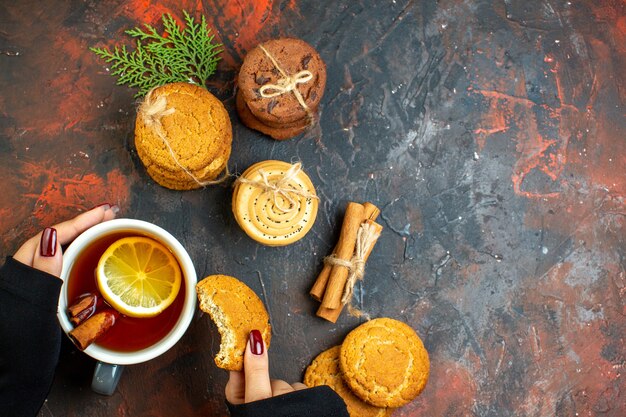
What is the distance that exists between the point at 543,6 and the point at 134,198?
1.82 metres

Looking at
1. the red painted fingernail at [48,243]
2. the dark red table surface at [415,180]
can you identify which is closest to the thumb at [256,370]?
the dark red table surface at [415,180]

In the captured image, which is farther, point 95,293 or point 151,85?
point 151,85

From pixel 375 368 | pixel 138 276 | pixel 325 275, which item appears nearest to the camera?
pixel 138 276

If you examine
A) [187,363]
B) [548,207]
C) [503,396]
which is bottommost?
[503,396]

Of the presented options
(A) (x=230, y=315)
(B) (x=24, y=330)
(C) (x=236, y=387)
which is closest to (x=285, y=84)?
(A) (x=230, y=315)

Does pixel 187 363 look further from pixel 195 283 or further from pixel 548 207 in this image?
pixel 548 207

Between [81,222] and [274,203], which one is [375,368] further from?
[81,222]

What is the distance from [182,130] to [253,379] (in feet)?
2.79

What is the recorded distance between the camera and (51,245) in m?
2.00

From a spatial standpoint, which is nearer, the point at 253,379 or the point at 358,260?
the point at 253,379

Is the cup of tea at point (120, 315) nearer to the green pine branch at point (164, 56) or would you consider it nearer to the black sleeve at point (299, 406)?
the black sleeve at point (299, 406)

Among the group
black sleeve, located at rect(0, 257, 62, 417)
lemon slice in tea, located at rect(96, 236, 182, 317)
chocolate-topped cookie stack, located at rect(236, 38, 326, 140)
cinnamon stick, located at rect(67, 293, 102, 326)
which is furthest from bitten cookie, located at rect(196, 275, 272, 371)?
chocolate-topped cookie stack, located at rect(236, 38, 326, 140)

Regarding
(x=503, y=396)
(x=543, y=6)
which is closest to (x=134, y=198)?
(x=503, y=396)

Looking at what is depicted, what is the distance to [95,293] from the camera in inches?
83.4
